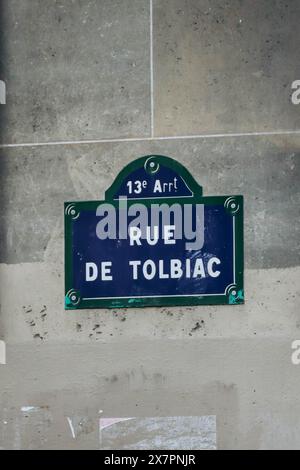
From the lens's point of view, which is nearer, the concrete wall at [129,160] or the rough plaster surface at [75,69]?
the concrete wall at [129,160]

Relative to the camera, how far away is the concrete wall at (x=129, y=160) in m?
6.02

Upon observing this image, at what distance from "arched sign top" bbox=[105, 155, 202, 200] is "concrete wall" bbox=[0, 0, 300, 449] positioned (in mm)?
55

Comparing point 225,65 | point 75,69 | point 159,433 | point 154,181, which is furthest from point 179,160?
point 159,433

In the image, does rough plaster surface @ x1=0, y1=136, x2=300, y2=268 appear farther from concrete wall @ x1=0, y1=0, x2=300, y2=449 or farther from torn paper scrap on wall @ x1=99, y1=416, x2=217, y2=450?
torn paper scrap on wall @ x1=99, y1=416, x2=217, y2=450

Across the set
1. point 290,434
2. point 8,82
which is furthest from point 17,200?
point 290,434

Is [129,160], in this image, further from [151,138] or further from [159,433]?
[159,433]

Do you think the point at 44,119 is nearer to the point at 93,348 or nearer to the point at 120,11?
the point at 120,11

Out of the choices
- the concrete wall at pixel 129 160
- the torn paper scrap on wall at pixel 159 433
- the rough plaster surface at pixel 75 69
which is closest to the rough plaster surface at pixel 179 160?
the concrete wall at pixel 129 160

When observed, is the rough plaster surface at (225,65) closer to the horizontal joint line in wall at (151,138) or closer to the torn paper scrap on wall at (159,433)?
the horizontal joint line in wall at (151,138)

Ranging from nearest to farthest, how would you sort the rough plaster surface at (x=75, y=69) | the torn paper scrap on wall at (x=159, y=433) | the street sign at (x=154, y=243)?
the torn paper scrap on wall at (x=159, y=433) → the street sign at (x=154, y=243) → the rough plaster surface at (x=75, y=69)

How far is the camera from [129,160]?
623 cm

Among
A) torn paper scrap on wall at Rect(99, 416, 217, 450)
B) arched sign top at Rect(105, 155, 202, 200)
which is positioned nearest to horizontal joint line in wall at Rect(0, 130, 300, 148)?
arched sign top at Rect(105, 155, 202, 200)

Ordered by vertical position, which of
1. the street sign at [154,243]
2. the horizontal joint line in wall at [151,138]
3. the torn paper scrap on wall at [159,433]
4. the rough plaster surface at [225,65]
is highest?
the rough plaster surface at [225,65]

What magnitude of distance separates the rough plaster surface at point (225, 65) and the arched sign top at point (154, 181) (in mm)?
198
